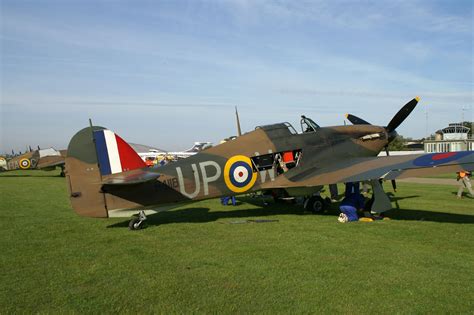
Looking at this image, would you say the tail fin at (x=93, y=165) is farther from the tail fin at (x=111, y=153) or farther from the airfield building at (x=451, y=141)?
the airfield building at (x=451, y=141)

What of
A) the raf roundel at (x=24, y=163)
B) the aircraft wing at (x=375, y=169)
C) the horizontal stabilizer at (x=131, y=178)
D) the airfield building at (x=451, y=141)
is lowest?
the airfield building at (x=451, y=141)

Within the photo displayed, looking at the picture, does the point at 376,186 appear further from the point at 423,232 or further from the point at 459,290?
the point at 459,290

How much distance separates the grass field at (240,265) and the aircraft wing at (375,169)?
1.07 metres

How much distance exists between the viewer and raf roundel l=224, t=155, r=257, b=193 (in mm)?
9453

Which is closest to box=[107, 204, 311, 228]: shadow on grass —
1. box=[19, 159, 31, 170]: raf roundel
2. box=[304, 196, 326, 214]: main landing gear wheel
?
box=[304, 196, 326, 214]: main landing gear wheel

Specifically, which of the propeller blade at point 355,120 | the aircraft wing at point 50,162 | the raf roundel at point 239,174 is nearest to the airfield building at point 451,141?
the propeller blade at point 355,120

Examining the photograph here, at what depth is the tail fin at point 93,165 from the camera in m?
8.44

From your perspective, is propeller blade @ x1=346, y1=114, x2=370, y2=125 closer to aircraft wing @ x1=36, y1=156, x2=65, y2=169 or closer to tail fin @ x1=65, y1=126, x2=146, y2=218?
tail fin @ x1=65, y1=126, x2=146, y2=218

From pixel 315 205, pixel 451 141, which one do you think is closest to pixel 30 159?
pixel 315 205

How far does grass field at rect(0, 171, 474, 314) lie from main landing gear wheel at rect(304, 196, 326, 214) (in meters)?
0.82

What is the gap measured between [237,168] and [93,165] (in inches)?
135

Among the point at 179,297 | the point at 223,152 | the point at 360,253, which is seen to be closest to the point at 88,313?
the point at 179,297

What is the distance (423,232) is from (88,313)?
670 cm

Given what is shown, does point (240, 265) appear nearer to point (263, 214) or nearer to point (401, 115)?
point (263, 214)
